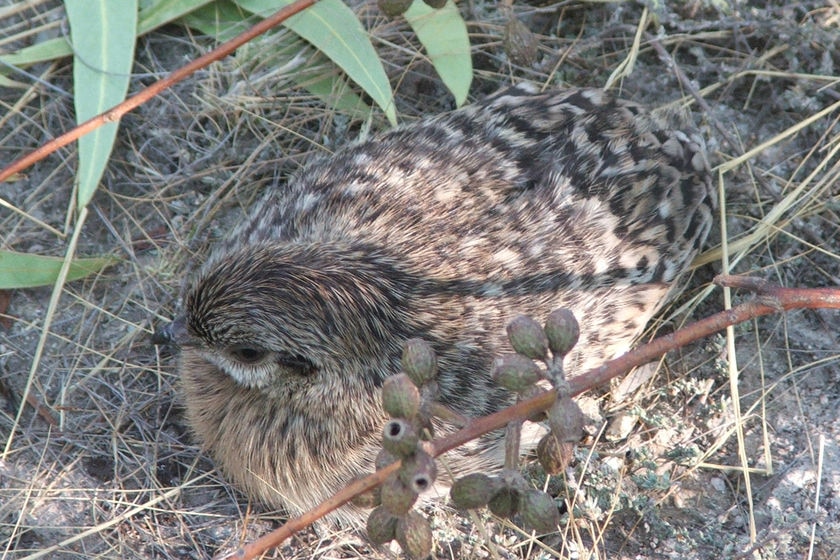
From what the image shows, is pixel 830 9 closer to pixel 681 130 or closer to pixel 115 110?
pixel 681 130

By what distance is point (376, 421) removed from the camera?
3.57 meters

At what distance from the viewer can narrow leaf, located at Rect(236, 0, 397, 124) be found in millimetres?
4457

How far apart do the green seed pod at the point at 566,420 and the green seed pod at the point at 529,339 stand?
0.13m

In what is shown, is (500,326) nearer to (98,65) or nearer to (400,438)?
(400,438)

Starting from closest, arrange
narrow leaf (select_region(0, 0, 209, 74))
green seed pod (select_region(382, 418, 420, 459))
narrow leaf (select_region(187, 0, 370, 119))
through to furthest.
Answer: green seed pod (select_region(382, 418, 420, 459)), narrow leaf (select_region(0, 0, 209, 74)), narrow leaf (select_region(187, 0, 370, 119))

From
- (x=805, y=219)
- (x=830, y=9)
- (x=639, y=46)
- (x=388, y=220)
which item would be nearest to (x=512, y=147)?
(x=388, y=220)

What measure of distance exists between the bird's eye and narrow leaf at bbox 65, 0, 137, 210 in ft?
4.05

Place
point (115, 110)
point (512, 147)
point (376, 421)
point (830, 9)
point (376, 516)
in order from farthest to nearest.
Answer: point (830, 9) < point (512, 147) < point (376, 421) < point (115, 110) < point (376, 516)

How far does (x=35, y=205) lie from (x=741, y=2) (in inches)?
131

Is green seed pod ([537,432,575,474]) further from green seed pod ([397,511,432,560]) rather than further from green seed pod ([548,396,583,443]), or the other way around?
green seed pod ([397,511,432,560])

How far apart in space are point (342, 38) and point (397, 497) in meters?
2.82

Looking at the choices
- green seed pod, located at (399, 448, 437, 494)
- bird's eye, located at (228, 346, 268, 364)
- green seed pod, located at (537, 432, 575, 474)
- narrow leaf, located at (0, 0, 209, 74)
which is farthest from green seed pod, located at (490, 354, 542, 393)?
narrow leaf, located at (0, 0, 209, 74)

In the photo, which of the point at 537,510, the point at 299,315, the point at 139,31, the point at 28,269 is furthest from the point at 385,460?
the point at 139,31

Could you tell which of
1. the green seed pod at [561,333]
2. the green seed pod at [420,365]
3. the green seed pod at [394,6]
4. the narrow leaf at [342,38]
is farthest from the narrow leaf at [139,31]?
the green seed pod at [561,333]
